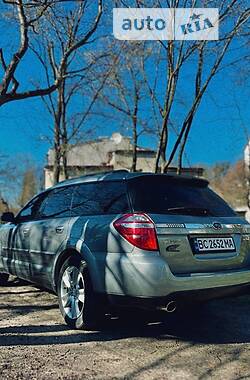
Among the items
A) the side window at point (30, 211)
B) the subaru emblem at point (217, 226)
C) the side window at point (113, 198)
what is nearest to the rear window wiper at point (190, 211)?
the subaru emblem at point (217, 226)

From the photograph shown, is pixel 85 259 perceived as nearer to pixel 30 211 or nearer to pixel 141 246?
pixel 141 246

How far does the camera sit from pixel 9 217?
21.1 ft

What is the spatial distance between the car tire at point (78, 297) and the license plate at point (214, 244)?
1.13 metres

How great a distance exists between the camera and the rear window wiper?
3988 millimetres

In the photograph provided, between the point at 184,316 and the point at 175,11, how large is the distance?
6.92 metres

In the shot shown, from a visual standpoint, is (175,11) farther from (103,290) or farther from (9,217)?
(103,290)

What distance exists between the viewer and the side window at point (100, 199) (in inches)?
166

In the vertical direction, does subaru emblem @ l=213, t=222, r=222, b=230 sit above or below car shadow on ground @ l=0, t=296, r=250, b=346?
above

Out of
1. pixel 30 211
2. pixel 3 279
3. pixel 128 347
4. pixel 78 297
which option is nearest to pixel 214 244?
pixel 128 347

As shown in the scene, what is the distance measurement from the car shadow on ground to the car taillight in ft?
3.41

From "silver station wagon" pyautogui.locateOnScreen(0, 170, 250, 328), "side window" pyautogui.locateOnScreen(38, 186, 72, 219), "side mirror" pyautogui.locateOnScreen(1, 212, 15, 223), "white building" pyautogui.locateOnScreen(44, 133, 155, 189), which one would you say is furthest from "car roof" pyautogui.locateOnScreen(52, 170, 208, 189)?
"white building" pyautogui.locateOnScreen(44, 133, 155, 189)

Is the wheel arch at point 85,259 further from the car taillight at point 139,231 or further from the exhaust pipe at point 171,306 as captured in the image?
the exhaust pipe at point 171,306

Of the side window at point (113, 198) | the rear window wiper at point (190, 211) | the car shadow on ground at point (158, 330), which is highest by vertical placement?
the side window at point (113, 198)

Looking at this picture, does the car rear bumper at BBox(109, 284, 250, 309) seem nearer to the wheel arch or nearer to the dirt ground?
the wheel arch
